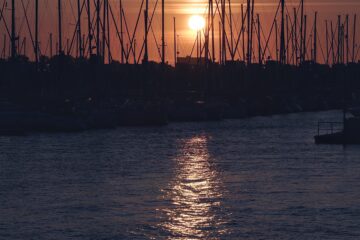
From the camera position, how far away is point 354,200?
36094mm

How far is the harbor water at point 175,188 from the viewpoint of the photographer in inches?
1217

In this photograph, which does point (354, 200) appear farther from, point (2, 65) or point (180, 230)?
point (2, 65)

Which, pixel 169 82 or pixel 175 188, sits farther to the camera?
pixel 169 82

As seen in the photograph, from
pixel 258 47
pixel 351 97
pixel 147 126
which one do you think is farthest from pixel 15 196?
pixel 351 97

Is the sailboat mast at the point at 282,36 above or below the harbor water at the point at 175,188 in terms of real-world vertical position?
above

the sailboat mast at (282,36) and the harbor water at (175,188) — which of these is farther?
the sailboat mast at (282,36)

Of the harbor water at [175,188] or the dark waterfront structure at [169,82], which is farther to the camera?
the dark waterfront structure at [169,82]

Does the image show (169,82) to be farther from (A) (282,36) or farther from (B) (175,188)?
(B) (175,188)

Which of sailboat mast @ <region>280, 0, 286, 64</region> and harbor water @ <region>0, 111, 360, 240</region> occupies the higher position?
sailboat mast @ <region>280, 0, 286, 64</region>

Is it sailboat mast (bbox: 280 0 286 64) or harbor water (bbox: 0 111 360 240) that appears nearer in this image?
harbor water (bbox: 0 111 360 240)

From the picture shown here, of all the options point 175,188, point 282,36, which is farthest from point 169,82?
point 175,188

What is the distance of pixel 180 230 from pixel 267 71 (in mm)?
71496

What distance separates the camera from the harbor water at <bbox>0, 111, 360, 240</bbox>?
3092 centimetres

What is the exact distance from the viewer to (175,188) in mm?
40062
